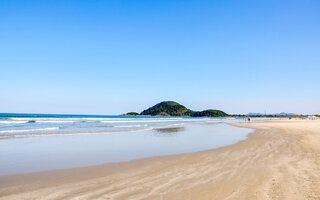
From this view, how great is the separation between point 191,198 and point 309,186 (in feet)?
10.4

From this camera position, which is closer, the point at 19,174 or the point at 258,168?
the point at 19,174

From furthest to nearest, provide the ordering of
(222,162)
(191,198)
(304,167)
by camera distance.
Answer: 1. (222,162)
2. (304,167)
3. (191,198)

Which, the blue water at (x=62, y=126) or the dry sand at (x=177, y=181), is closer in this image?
the dry sand at (x=177, y=181)

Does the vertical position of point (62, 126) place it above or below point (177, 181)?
above

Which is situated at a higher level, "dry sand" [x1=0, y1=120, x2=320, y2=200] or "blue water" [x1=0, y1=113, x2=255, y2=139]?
"blue water" [x1=0, y1=113, x2=255, y2=139]

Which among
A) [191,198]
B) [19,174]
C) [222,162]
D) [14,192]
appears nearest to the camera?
[191,198]

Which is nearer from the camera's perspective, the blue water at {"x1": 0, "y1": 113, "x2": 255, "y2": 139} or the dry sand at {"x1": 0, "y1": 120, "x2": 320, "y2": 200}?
the dry sand at {"x1": 0, "y1": 120, "x2": 320, "y2": 200}

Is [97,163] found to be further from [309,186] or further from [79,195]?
[309,186]

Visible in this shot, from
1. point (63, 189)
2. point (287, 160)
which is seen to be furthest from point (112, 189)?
point (287, 160)

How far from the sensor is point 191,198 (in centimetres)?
454

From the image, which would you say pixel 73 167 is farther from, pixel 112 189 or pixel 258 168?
pixel 258 168

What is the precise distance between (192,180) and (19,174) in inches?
221

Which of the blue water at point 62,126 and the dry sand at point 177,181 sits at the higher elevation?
the blue water at point 62,126

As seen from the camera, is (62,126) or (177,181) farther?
(62,126)
